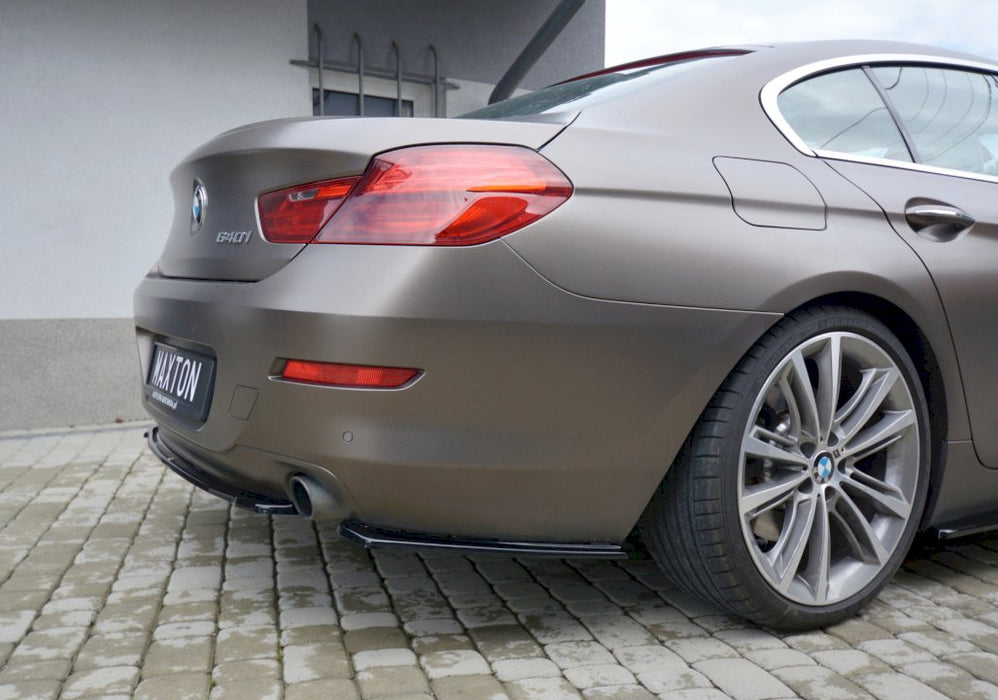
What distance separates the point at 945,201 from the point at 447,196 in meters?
1.56

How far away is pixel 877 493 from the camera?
2799mm

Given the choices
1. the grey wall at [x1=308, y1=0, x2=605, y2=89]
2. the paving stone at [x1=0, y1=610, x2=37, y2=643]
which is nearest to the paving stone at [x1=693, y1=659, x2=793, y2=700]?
the paving stone at [x1=0, y1=610, x2=37, y2=643]

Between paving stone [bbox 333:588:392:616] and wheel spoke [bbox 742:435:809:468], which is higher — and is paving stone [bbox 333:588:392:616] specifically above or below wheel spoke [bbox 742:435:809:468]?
below

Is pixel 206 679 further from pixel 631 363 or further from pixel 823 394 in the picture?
pixel 823 394

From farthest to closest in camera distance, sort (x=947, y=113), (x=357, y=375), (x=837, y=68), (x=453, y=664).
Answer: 1. (x=947, y=113)
2. (x=837, y=68)
3. (x=453, y=664)
4. (x=357, y=375)

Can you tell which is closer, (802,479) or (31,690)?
(31,690)

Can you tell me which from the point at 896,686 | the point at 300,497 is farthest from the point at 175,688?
the point at 896,686

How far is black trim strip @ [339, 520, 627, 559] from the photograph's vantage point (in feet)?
7.90

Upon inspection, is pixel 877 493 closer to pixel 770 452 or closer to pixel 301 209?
pixel 770 452

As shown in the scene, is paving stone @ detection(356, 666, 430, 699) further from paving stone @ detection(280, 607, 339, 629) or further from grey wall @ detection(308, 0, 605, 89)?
grey wall @ detection(308, 0, 605, 89)

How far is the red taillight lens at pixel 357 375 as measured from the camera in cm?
226

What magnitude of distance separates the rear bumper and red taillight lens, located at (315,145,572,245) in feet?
0.16

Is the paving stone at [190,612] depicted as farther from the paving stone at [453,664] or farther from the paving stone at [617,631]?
the paving stone at [617,631]

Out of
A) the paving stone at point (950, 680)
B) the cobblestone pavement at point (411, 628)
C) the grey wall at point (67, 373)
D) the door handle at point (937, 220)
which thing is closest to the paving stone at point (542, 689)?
the cobblestone pavement at point (411, 628)
